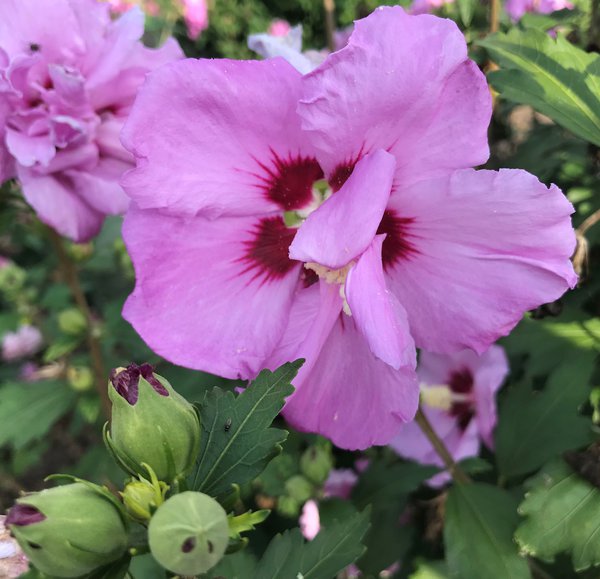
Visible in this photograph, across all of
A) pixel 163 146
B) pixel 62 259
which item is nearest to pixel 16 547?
pixel 163 146

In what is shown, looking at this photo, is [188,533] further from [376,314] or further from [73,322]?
[73,322]

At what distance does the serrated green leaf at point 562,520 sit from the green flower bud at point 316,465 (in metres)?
0.37

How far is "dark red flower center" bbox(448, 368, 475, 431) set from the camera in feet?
4.56

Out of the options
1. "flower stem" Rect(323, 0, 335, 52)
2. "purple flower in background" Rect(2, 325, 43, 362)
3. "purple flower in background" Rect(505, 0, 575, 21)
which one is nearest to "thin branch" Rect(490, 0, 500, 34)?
"purple flower in background" Rect(505, 0, 575, 21)

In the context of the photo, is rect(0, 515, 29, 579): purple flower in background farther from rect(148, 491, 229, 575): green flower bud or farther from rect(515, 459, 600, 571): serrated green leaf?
rect(515, 459, 600, 571): serrated green leaf

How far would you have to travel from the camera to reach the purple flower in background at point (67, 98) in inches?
41.1

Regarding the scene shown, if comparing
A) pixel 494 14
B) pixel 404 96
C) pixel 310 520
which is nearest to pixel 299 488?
pixel 310 520

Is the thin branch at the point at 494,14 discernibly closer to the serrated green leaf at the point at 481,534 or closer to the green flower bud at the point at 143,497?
the serrated green leaf at the point at 481,534

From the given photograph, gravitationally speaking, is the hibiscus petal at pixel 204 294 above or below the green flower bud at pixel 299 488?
above

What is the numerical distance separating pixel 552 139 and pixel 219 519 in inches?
44.4

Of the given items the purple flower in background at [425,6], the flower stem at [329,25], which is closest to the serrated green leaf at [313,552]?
the purple flower in background at [425,6]

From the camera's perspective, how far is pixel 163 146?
28.4 inches

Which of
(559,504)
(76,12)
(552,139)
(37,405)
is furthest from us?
(37,405)

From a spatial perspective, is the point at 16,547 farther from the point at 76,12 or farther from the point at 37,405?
the point at 37,405
